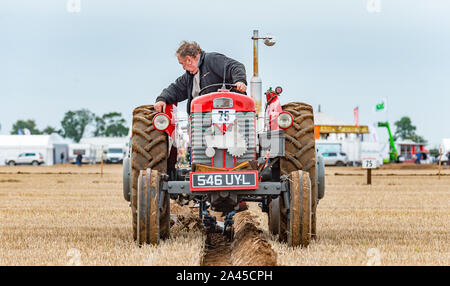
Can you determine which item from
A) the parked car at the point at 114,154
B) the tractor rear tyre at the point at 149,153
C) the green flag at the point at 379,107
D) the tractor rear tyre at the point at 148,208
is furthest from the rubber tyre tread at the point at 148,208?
the parked car at the point at 114,154

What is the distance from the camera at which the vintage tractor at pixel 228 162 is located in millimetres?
6422

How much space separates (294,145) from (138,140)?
172cm

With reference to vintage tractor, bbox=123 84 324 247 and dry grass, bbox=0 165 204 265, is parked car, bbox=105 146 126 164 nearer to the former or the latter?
dry grass, bbox=0 165 204 265

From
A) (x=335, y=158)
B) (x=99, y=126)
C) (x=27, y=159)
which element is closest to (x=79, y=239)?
(x=335, y=158)

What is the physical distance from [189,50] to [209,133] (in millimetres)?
1067

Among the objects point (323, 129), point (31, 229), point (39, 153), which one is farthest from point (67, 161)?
point (31, 229)

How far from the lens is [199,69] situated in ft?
24.5

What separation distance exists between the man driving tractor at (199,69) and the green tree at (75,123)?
419 ft

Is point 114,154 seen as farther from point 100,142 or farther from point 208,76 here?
point 208,76

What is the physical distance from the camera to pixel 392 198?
15438 mm

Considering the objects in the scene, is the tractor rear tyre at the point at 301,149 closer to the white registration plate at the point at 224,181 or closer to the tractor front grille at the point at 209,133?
the tractor front grille at the point at 209,133

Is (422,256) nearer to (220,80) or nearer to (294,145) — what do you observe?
(294,145)

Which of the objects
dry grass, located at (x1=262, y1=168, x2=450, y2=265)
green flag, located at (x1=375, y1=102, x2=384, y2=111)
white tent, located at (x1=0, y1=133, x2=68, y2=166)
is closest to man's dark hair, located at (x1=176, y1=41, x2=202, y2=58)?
dry grass, located at (x1=262, y1=168, x2=450, y2=265)

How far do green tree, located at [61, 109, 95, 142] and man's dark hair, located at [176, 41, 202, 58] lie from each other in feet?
420
